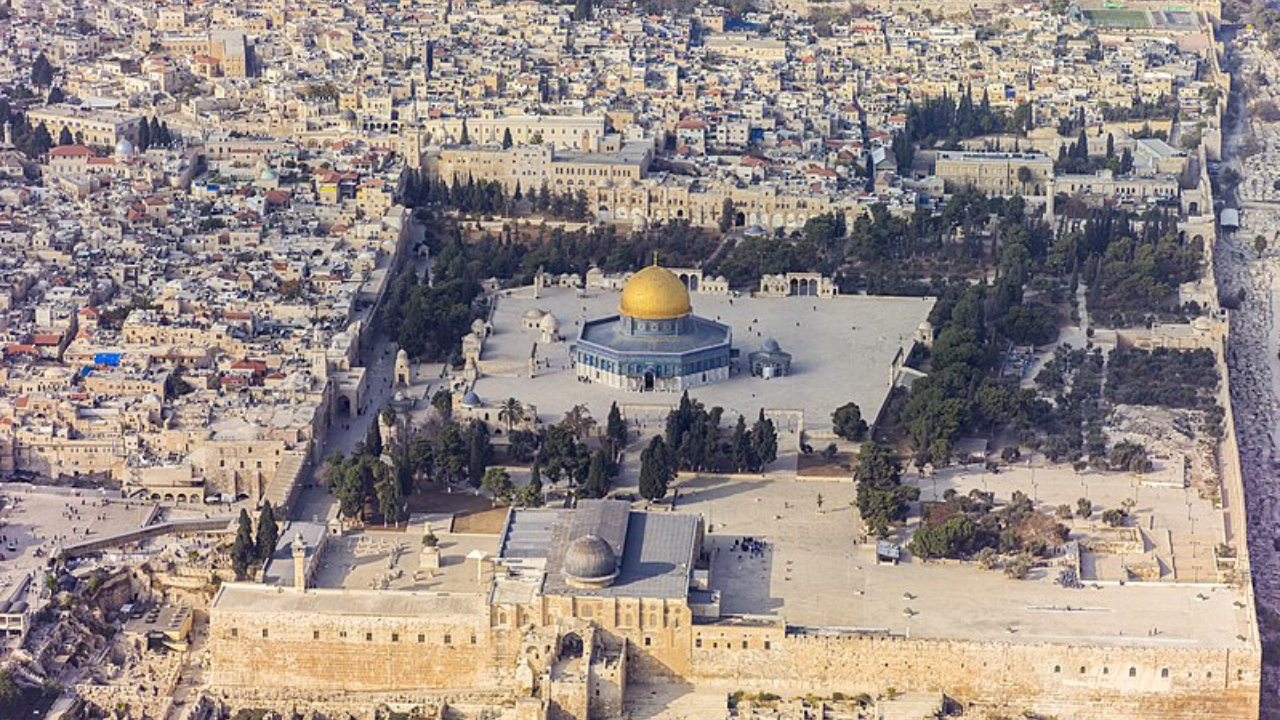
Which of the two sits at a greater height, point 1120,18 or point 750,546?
point 750,546

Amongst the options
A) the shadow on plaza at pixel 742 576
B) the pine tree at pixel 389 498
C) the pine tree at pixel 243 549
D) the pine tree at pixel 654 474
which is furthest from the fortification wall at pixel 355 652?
the pine tree at pixel 654 474

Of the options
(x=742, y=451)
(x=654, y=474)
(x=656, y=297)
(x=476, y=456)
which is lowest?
(x=476, y=456)

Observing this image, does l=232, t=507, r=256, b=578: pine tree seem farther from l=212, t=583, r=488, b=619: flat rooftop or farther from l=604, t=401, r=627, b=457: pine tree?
l=604, t=401, r=627, b=457: pine tree

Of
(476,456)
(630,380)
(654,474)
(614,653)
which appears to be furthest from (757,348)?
(614,653)

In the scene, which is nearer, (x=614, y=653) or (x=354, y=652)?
(x=614, y=653)

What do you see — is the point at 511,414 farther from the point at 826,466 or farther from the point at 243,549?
the point at 243,549

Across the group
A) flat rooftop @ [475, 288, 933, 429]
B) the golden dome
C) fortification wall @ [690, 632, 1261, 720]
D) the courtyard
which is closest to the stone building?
fortification wall @ [690, 632, 1261, 720]

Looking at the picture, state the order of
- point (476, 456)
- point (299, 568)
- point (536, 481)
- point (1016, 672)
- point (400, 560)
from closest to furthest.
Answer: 1. point (1016, 672)
2. point (299, 568)
3. point (400, 560)
4. point (536, 481)
5. point (476, 456)

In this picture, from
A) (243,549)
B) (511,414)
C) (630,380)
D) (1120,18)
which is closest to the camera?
(243,549)
